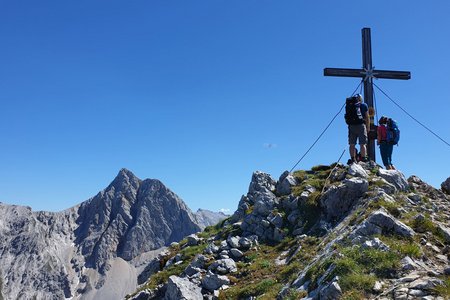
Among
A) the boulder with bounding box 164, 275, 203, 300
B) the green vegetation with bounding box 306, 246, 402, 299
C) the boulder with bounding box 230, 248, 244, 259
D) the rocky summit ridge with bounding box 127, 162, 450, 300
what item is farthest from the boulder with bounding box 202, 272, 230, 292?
the green vegetation with bounding box 306, 246, 402, 299

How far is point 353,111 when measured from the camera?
20.5 metres

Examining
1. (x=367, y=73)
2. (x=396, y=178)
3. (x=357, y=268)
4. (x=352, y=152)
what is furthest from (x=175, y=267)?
(x=367, y=73)

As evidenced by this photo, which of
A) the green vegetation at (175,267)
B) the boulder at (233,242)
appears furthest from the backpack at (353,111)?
the green vegetation at (175,267)

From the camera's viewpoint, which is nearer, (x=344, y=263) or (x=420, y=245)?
(x=344, y=263)

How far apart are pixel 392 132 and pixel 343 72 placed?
16.8ft

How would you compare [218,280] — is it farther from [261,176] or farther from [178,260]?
[261,176]

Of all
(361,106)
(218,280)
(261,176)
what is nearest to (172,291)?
(218,280)

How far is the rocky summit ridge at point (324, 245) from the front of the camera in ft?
32.9

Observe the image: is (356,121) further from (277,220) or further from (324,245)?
(324,245)

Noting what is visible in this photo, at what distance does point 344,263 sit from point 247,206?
13.4 metres

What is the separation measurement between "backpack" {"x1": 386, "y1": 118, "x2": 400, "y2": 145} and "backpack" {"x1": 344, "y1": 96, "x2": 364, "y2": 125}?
2.80 m

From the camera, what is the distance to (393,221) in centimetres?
1268

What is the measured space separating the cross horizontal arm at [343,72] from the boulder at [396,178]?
8.08 meters

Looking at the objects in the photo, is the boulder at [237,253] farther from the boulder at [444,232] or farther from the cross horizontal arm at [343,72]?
the cross horizontal arm at [343,72]
